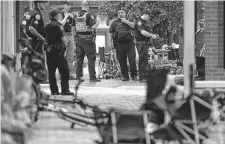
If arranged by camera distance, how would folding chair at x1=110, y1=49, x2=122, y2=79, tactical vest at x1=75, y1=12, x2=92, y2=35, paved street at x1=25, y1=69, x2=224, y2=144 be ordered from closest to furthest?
1. paved street at x1=25, y1=69, x2=224, y2=144
2. tactical vest at x1=75, y1=12, x2=92, y2=35
3. folding chair at x1=110, y1=49, x2=122, y2=79

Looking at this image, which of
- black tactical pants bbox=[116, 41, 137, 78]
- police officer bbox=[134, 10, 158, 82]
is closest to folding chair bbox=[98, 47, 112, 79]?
black tactical pants bbox=[116, 41, 137, 78]

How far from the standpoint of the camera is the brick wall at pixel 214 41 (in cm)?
1135

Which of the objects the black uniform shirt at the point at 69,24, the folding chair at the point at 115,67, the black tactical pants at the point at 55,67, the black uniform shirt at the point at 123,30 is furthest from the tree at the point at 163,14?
the black tactical pants at the point at 55,67

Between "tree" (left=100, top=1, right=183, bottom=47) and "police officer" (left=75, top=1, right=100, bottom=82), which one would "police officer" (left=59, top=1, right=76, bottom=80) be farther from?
"tree" (left=100, top=1, right=183, bottom=47)

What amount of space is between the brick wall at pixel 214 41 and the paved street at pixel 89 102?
134cm

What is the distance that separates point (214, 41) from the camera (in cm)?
1150

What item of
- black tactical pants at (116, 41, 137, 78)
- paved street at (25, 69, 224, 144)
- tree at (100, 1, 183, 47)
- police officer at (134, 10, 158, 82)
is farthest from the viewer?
tree at (100, 1, 183, 47)

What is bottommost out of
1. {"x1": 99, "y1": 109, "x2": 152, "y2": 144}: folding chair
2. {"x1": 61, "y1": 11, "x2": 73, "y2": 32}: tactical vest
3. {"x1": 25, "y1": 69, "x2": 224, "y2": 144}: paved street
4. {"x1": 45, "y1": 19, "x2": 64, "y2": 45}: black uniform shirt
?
{"x1": 25, "y1": 69, "x2": 224, "y2": 144}: paved street

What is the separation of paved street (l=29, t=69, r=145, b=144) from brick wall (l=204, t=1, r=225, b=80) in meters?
1.34

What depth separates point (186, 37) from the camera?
1066 cm

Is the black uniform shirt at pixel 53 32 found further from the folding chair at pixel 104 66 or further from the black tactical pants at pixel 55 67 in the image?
the folding chair at pixel 104 66

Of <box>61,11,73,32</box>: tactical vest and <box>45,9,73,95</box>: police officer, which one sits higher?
<box>61,11,73,32</box>: tactical vest

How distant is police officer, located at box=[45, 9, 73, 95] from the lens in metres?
13.0

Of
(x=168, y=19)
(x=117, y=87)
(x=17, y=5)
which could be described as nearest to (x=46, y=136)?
(x=117, y=87)
